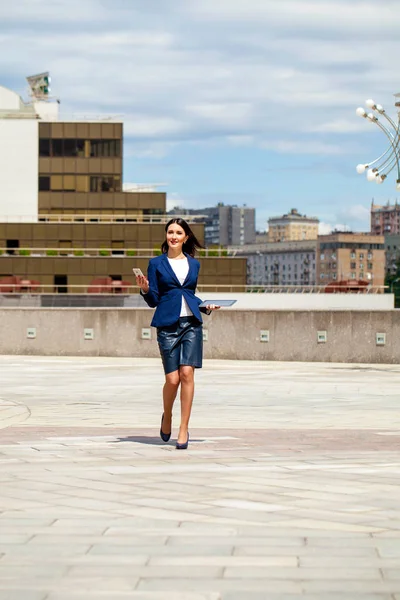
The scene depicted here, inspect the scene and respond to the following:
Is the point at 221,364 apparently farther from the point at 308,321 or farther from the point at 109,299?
the point at 109,299

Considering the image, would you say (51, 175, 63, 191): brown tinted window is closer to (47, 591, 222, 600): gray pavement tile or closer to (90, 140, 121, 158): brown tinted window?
(90, 140, 121, 158): brown tinted window

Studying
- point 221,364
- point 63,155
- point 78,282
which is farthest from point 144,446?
point 63,155

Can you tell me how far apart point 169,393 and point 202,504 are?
9.48ft

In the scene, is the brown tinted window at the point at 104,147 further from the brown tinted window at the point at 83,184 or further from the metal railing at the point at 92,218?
the metal railing at the point at 92,218

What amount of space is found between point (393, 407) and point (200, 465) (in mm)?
6421

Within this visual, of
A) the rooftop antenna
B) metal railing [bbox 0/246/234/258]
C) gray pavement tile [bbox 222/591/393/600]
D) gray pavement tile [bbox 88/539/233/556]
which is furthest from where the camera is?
the rooftop antenna

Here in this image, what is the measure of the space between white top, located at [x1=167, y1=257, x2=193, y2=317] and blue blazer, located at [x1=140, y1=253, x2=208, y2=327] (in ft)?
0.10

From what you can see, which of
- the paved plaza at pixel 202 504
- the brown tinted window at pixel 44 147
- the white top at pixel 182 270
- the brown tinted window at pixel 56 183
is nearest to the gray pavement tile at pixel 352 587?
the paved plaza at pixel 202 504

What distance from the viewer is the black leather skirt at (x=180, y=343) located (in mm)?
9703

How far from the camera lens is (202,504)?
7.03 meters

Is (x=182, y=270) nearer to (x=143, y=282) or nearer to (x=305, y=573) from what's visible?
(x=143, y=282)

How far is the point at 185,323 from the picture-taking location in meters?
9.72

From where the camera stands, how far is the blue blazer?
968 cm

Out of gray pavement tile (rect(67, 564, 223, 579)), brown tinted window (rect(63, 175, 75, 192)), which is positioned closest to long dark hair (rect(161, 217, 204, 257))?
Result: gray pavement tile (rect(67, 564, 223, 579))
